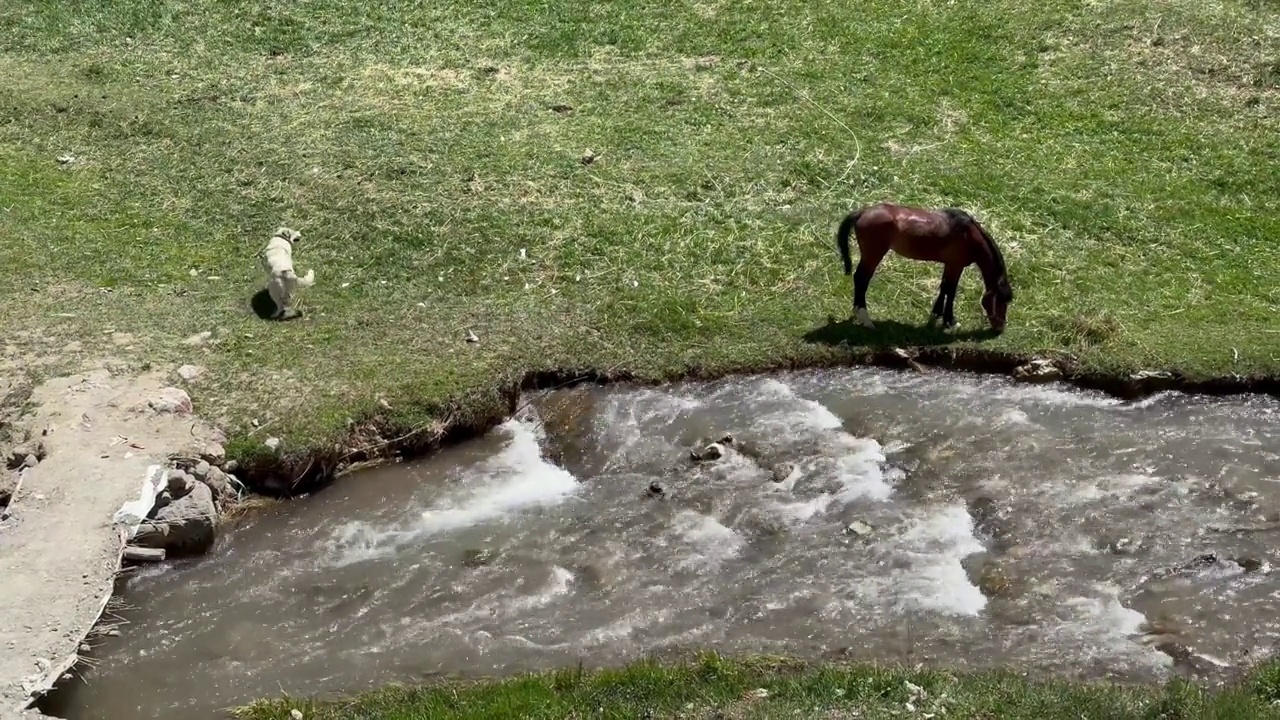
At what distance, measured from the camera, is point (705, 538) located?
9867mm

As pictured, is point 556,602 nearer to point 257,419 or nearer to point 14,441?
point 257,419

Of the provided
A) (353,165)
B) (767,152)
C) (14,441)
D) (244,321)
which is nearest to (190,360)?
(244,321)

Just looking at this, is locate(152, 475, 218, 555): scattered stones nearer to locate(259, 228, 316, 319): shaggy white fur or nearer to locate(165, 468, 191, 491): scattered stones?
locate(165, 468, 191, 491): scattered stones

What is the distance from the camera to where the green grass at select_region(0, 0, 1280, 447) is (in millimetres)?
12062

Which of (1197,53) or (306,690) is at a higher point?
(1197,53)

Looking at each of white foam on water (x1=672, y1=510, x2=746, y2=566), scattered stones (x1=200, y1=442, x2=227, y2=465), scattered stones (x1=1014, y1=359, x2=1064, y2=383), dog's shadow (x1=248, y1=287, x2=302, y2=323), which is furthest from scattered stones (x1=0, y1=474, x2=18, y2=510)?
scattered stones (x1=1014, y1=359, x2=1064, y2=383)

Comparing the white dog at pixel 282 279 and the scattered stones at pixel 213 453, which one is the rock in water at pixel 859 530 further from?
the white dog at pixel 282 279

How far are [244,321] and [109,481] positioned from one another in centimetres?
298

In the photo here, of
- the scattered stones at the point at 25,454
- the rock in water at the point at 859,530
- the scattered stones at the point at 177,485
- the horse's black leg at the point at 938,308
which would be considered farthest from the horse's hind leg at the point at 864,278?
the scattered stones at the point at 25,454

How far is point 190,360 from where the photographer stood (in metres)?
11.7

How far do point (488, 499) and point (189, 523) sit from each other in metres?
2.32

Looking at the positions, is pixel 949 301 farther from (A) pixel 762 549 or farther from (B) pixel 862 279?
(A) pixel 762 549

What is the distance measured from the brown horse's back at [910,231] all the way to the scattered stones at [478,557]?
4639 mm

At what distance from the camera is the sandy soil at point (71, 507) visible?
325 inches
